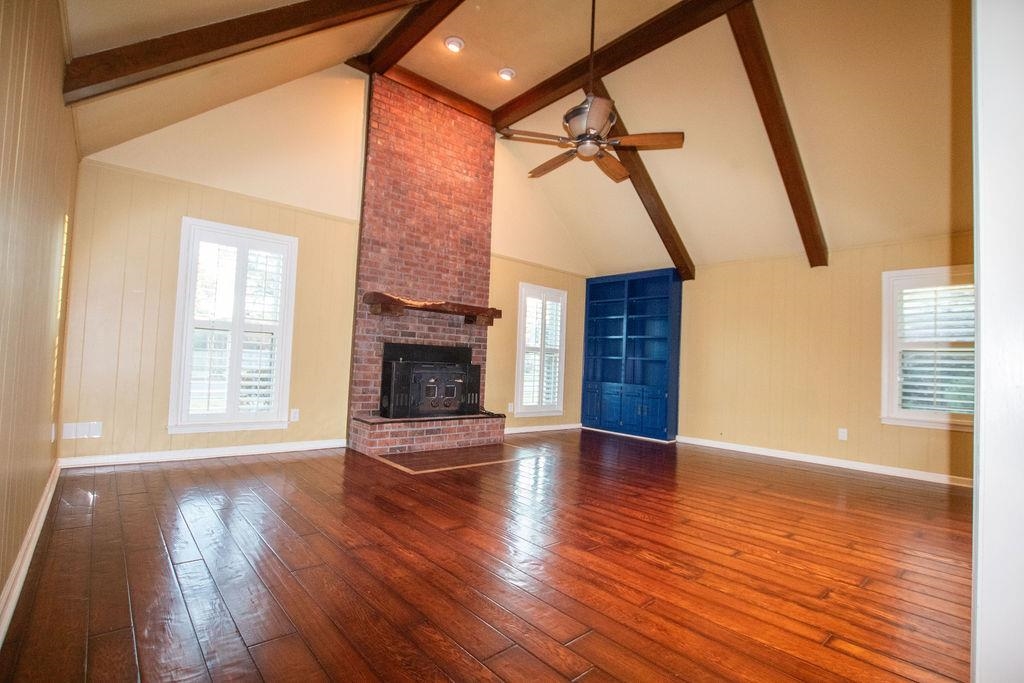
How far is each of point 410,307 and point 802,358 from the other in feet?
15.3

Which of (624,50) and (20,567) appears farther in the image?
(624,50)

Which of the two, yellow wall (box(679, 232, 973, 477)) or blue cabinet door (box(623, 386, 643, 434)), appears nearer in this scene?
yellow wall (box(679, 232, 973, 477))

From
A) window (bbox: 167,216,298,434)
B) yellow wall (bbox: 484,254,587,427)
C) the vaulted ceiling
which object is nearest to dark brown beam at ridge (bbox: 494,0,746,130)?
the vaulted ceiling

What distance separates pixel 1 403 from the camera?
1.53m

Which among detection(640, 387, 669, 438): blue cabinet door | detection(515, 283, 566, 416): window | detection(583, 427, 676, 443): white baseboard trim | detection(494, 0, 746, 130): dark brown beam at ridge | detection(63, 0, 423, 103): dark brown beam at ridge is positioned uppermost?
detection(494, 0, 746, 130): dark brown beam at ridge

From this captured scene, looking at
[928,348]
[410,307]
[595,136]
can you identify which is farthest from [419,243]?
[928,348]

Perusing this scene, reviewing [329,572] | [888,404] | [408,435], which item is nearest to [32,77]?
[329,572]

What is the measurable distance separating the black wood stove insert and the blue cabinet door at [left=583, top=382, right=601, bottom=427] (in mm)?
2330

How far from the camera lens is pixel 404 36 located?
4.57 m

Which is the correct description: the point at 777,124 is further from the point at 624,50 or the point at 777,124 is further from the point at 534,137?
the point at 534,137

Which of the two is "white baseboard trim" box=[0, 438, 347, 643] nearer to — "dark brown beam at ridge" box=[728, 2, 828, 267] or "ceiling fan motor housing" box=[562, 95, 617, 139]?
"ceiling fan motor housing" box=[562, 95, 617, 139]

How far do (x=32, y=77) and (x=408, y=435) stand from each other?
12.8 ft

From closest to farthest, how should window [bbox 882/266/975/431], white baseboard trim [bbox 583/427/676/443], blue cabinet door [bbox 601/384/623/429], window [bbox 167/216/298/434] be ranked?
1. window [bbox 167/216/298/434]
2. window [bbox 882/266/975/431]
3. white baseboard trim [bbox 583/427/676/443]
4. blue cabinet door [bbox 601/384/623/429]

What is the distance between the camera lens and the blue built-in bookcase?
22.0 feet
